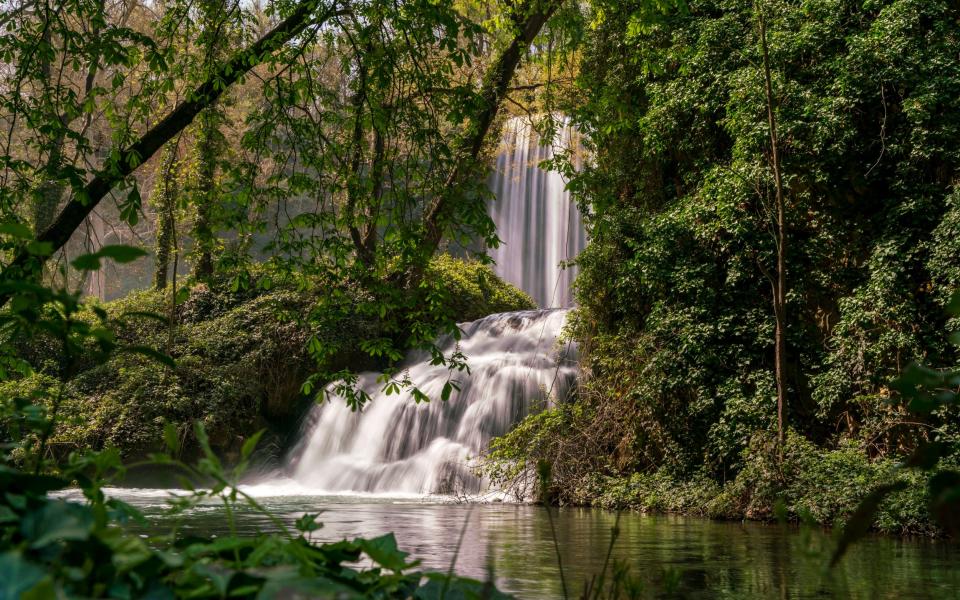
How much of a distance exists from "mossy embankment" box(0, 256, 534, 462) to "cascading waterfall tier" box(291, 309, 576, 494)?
1.28 meters

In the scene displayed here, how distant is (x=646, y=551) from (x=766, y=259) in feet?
21.3

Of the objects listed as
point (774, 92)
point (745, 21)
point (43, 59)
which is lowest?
point (43, 59)

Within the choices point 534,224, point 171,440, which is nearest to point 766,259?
point 171,440

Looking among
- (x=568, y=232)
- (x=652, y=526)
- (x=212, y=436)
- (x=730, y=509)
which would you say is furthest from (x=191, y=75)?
(x=568, y=232)

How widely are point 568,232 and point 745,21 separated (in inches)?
506

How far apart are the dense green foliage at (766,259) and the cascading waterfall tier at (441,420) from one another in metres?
1.70

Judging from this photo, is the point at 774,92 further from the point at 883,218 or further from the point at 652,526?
the point at 652,526

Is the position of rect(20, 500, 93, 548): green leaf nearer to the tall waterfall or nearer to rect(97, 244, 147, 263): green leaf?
rect(97, 244, 147, 263): green leaf

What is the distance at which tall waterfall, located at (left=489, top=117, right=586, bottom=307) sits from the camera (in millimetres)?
25766

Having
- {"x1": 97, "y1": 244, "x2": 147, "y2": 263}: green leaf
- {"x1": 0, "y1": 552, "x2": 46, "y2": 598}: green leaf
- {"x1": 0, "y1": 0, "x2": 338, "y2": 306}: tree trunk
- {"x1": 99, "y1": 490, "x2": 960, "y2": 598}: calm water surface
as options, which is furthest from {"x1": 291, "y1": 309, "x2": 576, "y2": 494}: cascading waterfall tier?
{"x1": 0, "y1": 552, "x2": 46, "y2": 598}: green leaf

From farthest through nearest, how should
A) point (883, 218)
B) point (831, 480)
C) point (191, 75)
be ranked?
point (883, 218)
point (831, 480)
point (191, 75)

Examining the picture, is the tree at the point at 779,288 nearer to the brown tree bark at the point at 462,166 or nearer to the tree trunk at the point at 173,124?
the brown tree bark at the point at 462,166

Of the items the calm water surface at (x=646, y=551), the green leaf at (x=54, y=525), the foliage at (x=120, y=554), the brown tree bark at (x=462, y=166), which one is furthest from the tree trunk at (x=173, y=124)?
the green leaf at (x=54, y=525)

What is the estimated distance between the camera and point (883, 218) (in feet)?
37.3
